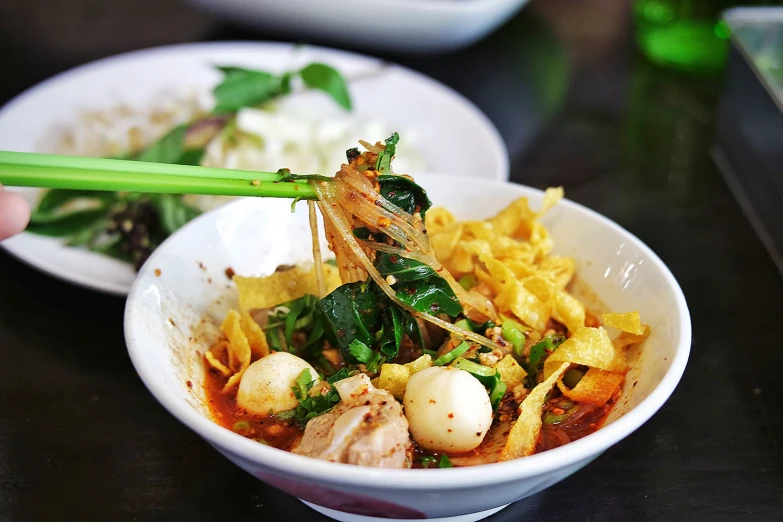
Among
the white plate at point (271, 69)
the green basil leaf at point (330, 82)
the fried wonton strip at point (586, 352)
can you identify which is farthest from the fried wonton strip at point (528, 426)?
the green basil leaf at point (330, 82)

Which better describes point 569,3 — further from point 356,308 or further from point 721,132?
point 356,308

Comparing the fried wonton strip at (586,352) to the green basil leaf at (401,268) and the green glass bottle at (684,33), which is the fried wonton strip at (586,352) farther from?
the green glass bottle at (684,33)

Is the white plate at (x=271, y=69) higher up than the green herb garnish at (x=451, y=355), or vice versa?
the green herb garnish at (x=451, y=355)

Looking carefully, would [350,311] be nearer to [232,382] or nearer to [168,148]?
[232,382]

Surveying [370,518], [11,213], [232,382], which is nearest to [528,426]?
[370,518]

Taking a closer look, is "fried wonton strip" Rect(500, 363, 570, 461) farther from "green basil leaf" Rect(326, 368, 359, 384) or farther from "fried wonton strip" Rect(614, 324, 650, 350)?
"green basil leaf" Rect(326, 368, 359, 384)

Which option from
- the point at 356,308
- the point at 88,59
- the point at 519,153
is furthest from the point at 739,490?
the point at 88,59
